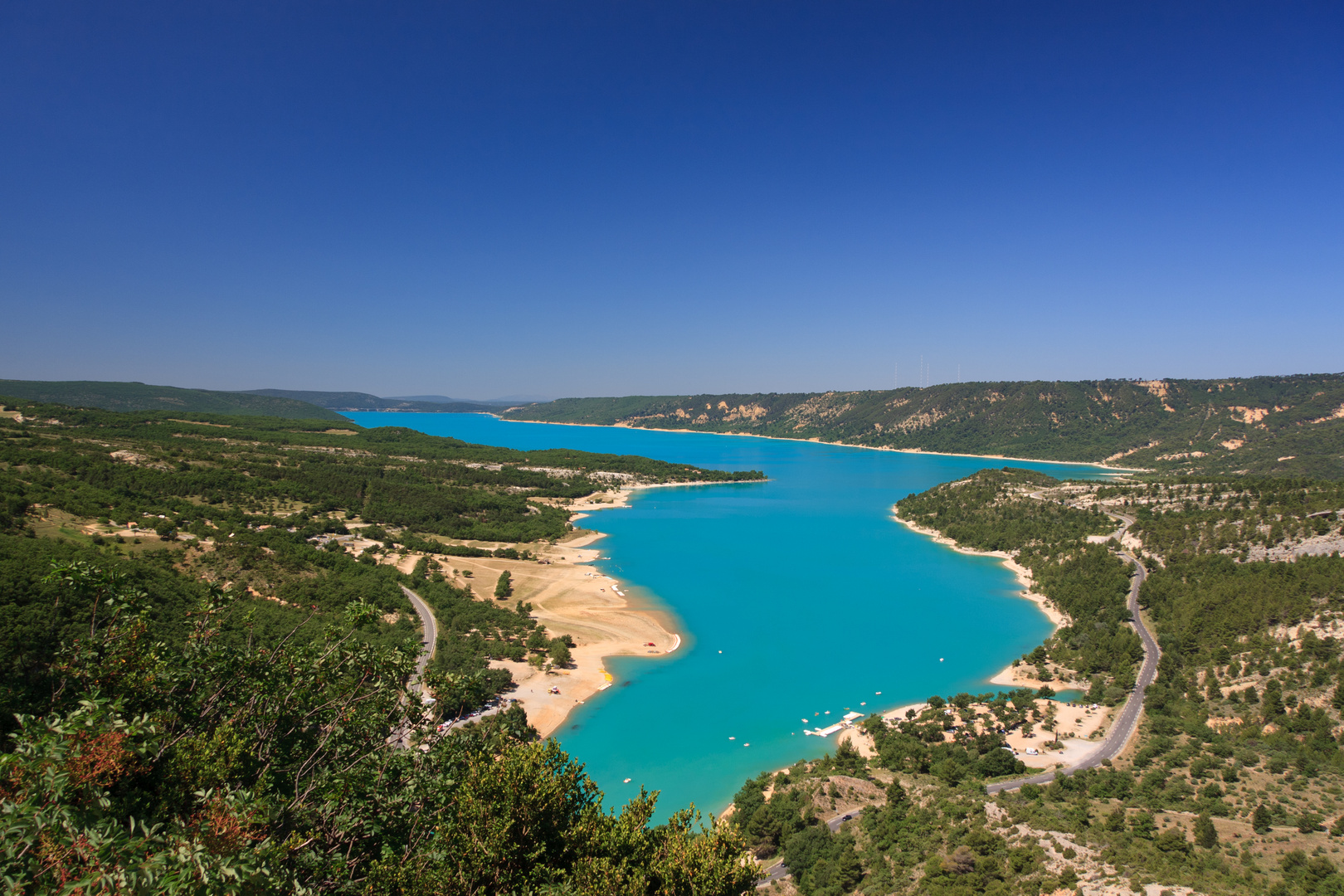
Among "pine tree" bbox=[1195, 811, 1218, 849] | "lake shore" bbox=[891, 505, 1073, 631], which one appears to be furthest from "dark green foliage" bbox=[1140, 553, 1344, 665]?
"pine tree" bbox=[1195, 811, 1218, 849]

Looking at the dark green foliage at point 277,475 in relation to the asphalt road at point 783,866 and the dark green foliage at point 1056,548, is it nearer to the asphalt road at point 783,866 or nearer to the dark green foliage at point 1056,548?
the asphalt road at point 783,866

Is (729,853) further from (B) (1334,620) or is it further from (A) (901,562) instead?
(A) (901,562)

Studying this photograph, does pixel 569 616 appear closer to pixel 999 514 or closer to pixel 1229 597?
pixel 1229 597

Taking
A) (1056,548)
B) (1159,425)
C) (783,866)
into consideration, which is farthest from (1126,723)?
(1159,425)

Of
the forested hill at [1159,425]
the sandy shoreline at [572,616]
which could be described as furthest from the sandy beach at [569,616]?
the forested hill at [1159,425]

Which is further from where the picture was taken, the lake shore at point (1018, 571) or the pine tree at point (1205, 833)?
the lake shore at point (1018, 571)

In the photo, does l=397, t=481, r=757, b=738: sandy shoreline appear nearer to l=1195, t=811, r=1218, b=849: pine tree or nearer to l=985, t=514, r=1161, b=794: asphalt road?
l=985, t=514, r=1161, b=794: asphalt road
